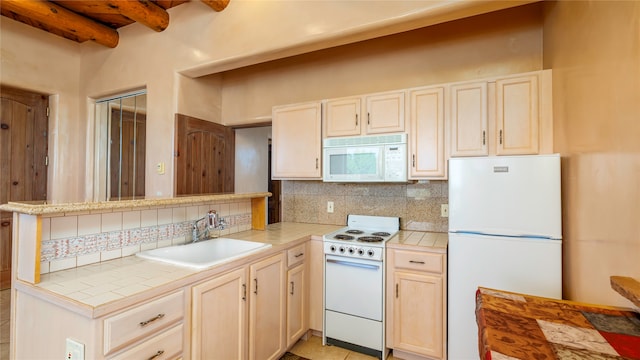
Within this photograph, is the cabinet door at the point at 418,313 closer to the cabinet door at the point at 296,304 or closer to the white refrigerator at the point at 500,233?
the white refrigerator at the point at 500,233

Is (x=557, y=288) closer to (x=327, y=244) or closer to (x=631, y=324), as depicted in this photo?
(x=631, y=324)

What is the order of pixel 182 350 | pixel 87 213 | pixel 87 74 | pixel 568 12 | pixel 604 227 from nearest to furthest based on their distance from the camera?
pixel 604 227, pixel 182 350, pixel 87 213, pixel 568 12, pixel 87 74

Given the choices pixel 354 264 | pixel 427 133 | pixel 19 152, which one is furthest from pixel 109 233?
pixel 19 152

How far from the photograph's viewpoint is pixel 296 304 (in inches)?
90.8

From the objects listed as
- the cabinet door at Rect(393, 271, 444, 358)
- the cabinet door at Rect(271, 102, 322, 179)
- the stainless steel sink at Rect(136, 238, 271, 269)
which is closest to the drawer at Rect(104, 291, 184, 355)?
the stainless steel sink at Rect(136, 238, 271, 269)

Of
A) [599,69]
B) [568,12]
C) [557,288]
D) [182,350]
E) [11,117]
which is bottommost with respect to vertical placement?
[182,350]

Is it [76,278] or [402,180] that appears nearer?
[76,278]

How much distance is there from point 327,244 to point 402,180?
811 millimetres

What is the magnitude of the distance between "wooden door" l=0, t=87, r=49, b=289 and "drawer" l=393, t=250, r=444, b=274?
14.0ft

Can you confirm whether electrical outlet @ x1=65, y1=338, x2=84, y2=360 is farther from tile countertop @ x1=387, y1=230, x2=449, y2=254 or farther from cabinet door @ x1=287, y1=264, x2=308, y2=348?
tile countertop @ x1=387, y1=230, x2=449, y2=254

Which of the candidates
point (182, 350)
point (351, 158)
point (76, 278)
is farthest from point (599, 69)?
point (76, 278)

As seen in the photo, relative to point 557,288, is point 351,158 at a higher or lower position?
higher

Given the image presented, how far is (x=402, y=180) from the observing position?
92.5 inches

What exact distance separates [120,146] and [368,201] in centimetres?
322
